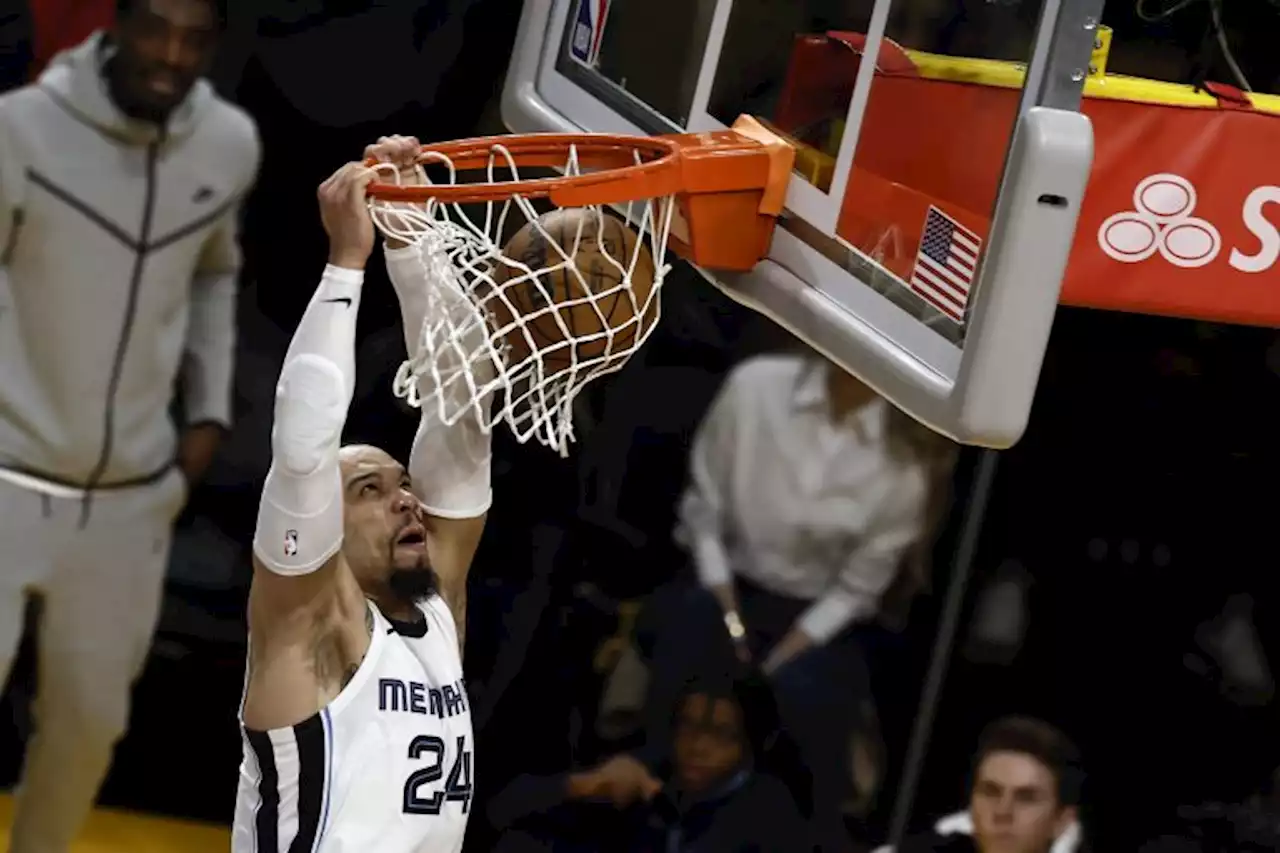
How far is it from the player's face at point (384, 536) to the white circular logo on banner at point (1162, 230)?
1410mm

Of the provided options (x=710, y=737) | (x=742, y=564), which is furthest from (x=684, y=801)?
(x=742, y=564)

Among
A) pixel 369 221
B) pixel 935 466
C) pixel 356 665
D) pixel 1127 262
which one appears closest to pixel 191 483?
pixel 356 665

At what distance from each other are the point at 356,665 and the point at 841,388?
4.91ft

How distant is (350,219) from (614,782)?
181cm

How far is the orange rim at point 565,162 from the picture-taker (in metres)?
2.34

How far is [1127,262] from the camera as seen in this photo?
3316 millimetres

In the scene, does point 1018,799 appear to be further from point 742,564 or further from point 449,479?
point 449,479

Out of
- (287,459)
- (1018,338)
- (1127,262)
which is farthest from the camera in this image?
(1127,262)

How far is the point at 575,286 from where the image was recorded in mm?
2523

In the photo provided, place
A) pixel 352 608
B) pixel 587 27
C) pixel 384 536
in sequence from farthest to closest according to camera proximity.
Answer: pixel 587 27 < pixel 384 536 < pixel 352 608

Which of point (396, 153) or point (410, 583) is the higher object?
point (396, 153)

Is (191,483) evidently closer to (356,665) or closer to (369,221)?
(356,665)

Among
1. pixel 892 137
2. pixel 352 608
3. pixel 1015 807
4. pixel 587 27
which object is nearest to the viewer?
pixel 892 137

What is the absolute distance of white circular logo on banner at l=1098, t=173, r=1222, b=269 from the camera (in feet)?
10.8
